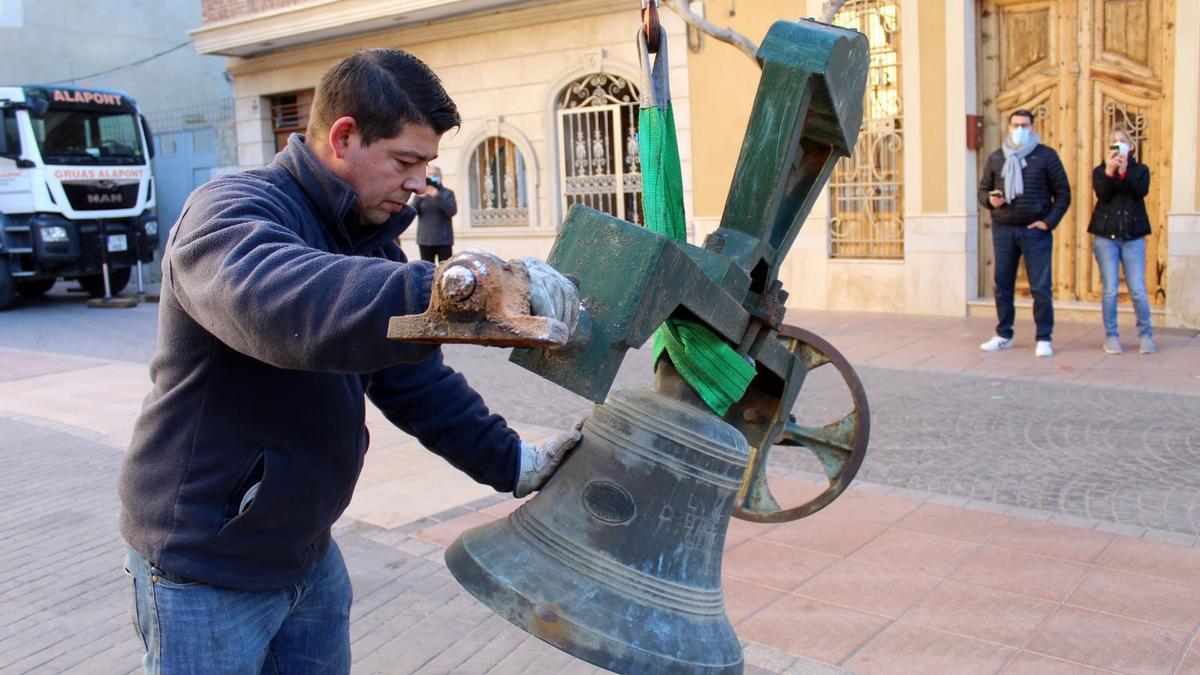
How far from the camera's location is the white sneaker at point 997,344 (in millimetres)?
9219

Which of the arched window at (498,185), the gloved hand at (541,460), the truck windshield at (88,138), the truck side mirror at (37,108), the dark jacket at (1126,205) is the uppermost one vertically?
the truck side mirror at (37,108)

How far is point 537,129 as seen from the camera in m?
14.8

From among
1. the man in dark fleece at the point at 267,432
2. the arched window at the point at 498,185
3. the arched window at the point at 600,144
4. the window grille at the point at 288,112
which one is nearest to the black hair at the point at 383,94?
the man in dark fleece at the point at 267,432

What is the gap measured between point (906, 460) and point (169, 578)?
185 inches

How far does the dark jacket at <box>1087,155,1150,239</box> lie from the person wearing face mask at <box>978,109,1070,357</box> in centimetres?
30

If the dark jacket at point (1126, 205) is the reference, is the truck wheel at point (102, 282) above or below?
below

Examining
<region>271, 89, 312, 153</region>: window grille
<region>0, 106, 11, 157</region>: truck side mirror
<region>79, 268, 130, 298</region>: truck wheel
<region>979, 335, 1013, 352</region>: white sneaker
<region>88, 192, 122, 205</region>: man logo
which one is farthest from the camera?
<region>271, 89, 312, 153</region>: window grille

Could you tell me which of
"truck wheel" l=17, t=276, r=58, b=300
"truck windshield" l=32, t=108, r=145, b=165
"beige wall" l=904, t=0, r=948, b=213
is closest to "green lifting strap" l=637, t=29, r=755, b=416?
"beige wall" l=904, t=0, r=948, b=213

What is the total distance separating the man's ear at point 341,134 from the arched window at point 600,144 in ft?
38.9

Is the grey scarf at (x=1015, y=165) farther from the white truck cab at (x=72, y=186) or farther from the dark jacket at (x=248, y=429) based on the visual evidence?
the white truck cab at (x=72, y=186)

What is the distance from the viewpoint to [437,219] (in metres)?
12.5

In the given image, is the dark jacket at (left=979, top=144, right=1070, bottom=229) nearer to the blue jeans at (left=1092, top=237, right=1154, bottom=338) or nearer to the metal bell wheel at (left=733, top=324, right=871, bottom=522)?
the blue jeans at (left=1092, top=237, right=1154, bottom=338)

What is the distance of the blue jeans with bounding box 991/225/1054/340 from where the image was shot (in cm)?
892

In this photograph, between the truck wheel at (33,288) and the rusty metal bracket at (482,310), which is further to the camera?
the truck wheel at (33,288)
